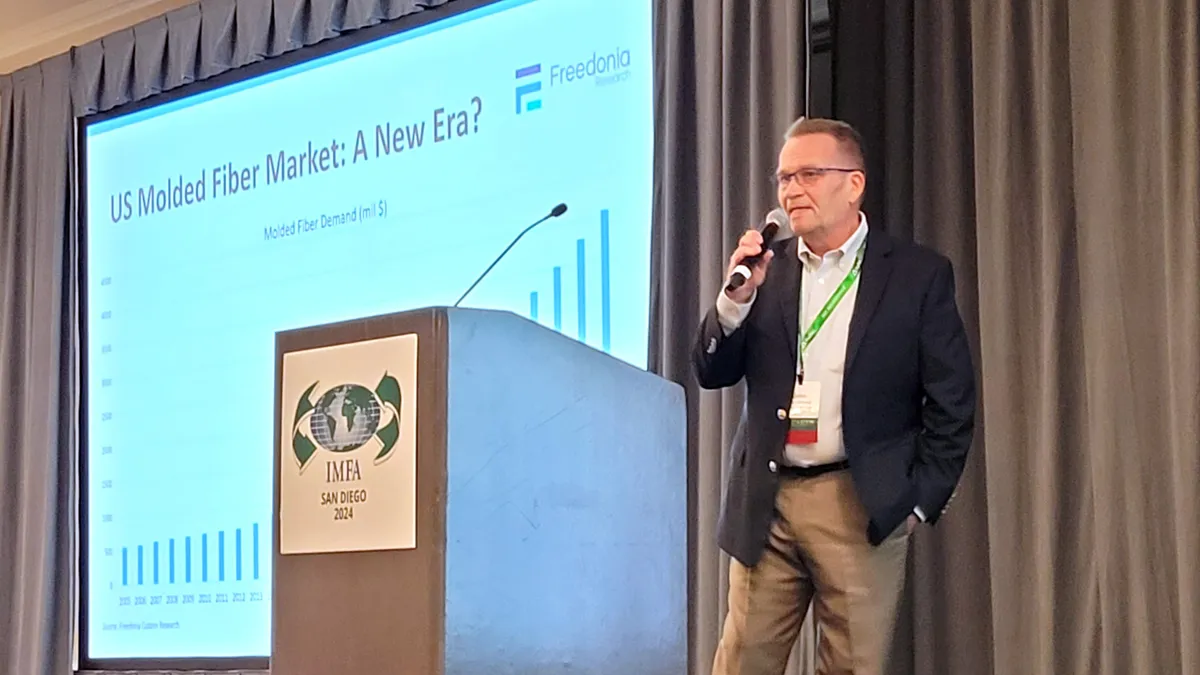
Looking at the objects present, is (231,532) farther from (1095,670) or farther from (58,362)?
(1095,670)

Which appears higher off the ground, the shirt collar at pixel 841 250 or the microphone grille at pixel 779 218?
the microphone grille at pixel 779 218

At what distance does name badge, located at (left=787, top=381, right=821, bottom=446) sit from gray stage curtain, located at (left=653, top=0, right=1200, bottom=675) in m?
0.86

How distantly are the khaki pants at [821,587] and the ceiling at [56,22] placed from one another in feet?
11.7

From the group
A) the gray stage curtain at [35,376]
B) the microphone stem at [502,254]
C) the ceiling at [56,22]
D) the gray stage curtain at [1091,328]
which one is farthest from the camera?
the ceiling at [56,22]

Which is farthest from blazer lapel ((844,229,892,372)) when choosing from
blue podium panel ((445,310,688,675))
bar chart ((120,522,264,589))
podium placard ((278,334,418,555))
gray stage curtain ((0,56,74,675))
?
gray stage curtain ((0,56,74,675))

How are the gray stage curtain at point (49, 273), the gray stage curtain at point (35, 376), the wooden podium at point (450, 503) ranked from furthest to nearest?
the gray stage curtain at point (35, 376) < the gray stage curtain at point (49, 273) < the wooden podium at point (450, 503)

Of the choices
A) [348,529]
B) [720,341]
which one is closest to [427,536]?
[348,529]

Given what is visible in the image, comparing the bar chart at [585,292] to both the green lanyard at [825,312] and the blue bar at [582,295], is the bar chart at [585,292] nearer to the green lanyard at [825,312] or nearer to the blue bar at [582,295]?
the blue bar at [582,295]

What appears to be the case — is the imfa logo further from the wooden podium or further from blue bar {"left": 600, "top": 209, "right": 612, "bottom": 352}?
the wooden podium

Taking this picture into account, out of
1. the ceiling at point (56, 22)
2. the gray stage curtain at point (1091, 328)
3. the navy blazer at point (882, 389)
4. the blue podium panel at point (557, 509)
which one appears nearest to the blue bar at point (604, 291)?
the gray stage curtain at point (1091, 328)

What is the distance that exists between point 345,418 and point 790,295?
2.65 ft

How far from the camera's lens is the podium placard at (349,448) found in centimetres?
136

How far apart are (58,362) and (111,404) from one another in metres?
0.26

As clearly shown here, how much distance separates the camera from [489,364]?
1.39 m
